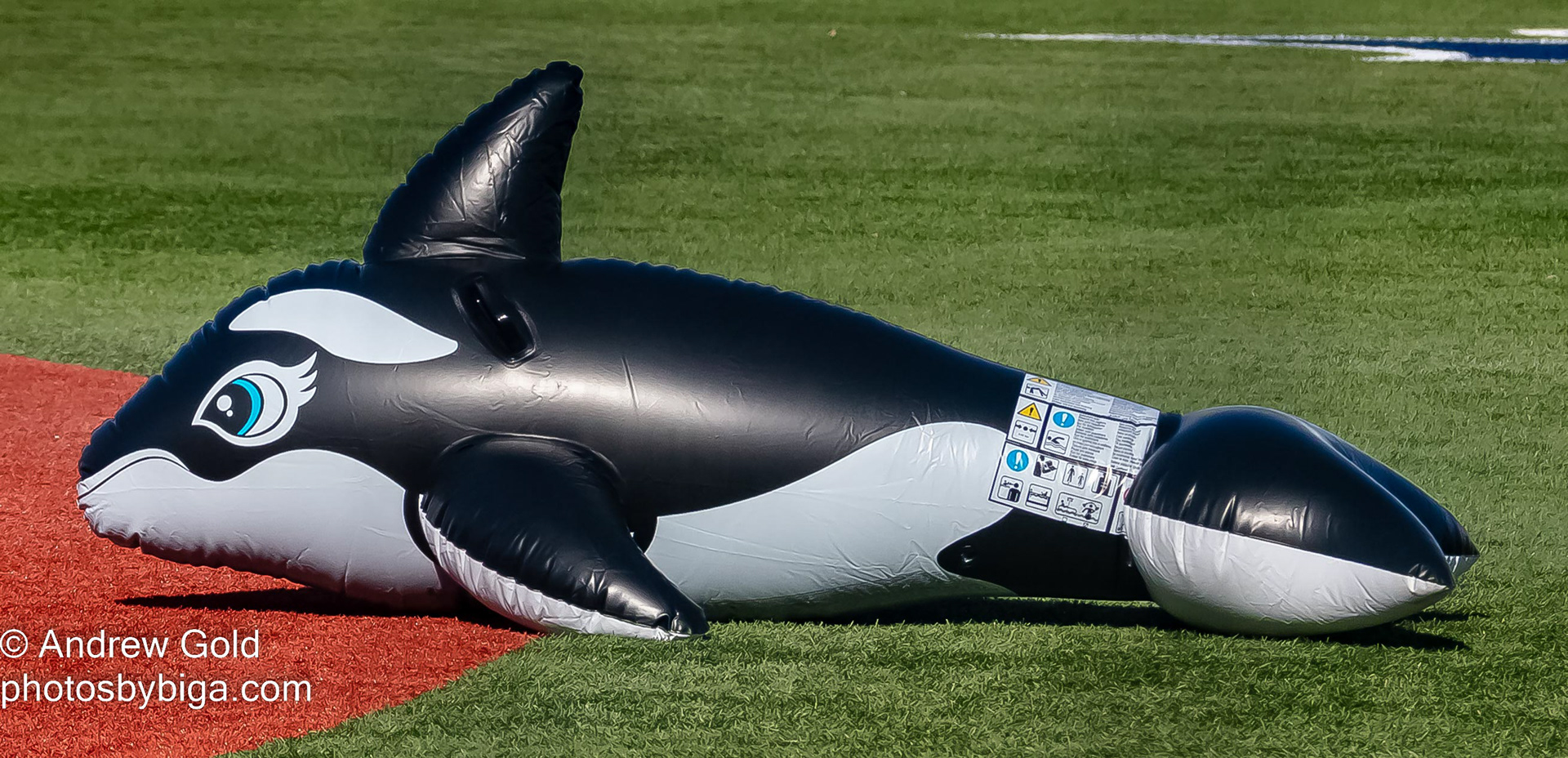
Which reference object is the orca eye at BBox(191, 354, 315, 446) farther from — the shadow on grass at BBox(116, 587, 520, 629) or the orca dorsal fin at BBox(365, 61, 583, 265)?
the shadow on grass at BBox(116, 587, 520, 629)

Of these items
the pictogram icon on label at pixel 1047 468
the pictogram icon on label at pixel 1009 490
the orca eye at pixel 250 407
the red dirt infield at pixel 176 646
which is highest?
the pictogram icon on label at pixel 1047 468

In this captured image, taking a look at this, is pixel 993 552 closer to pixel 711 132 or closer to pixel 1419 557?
pixel 1419 557

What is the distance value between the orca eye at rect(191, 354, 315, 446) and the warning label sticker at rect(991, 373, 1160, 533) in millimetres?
1859

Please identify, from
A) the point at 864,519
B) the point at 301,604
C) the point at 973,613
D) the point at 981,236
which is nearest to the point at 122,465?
the point at 301,604

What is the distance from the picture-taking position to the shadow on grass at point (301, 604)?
4.55m

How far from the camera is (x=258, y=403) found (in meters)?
4.29

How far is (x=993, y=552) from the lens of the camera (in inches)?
168

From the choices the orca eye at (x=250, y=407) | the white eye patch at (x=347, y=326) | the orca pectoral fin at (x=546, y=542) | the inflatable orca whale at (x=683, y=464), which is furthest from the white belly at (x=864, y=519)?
the orca eye at (x=250, y=407)

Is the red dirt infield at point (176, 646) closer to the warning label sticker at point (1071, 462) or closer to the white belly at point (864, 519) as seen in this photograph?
the white belly at point (864, 519)

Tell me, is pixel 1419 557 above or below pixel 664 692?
above

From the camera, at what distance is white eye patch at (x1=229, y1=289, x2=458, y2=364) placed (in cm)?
430

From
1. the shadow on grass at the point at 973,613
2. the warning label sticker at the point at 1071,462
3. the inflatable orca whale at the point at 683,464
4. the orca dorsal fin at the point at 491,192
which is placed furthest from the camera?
the orca dorsal fin at the point at 491,192

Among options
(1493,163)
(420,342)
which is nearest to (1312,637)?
(420,342)

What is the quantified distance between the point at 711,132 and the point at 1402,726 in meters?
11.8
